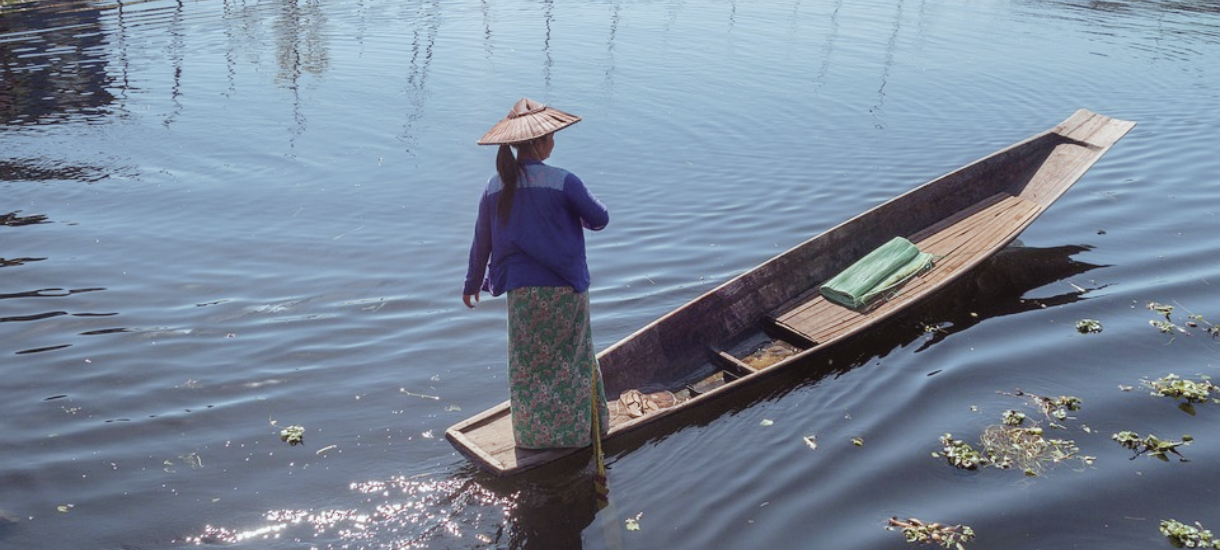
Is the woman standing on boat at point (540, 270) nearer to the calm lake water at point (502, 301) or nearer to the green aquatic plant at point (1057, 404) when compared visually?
the calm lake water at point (502, 301)

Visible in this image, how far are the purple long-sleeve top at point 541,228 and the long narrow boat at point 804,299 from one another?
1078 millimetres

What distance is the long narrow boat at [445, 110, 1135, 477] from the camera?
252 inches

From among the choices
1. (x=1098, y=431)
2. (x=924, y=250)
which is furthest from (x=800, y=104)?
(x=1098, y=431)

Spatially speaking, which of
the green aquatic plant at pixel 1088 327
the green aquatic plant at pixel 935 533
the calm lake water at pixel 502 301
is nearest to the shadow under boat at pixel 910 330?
the calm lake water at pixel 502 301

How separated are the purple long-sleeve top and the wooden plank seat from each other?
2.66 meters

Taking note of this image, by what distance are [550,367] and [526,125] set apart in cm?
144

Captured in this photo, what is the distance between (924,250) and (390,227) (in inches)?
230

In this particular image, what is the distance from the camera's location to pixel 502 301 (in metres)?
8.89

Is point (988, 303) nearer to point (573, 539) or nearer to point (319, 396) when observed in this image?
point (573, 539)

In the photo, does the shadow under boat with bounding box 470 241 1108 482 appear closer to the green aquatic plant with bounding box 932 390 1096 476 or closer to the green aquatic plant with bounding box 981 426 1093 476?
the green aquatic plant with bounding box 932 390 1096 476

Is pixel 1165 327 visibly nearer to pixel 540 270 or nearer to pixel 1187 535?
pixel 1187 535

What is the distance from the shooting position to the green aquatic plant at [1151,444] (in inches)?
242

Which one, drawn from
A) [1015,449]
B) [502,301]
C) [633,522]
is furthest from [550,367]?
[502,301]

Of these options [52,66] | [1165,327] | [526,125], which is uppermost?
[526,125]
